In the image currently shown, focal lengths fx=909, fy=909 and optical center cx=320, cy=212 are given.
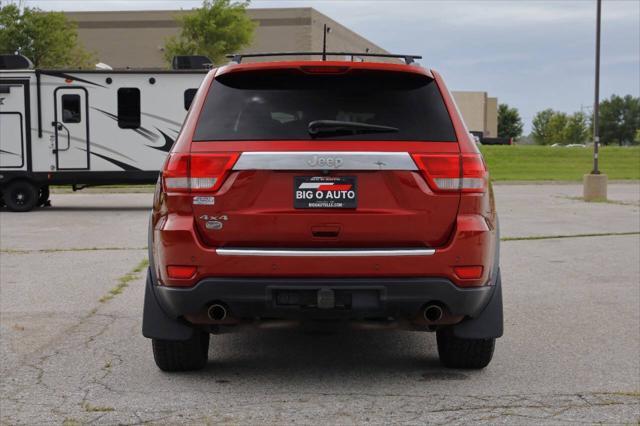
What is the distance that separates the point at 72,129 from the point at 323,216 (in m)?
15.9

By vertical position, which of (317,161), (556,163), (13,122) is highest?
(13,122)

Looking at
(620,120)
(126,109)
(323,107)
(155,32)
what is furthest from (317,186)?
(620,120)

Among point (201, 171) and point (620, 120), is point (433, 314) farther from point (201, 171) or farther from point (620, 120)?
point (620, 120)

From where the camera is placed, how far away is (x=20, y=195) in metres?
19.6

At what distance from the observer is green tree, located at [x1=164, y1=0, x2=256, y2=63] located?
5181 centimetres

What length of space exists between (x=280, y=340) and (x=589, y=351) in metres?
2.11

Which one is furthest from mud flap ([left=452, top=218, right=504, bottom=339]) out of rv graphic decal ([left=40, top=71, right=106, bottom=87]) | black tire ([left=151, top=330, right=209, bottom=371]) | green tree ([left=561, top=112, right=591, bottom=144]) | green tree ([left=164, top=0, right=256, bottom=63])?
green tree ([left=561, top=112, right=591, bottom=144])

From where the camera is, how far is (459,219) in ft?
15.6

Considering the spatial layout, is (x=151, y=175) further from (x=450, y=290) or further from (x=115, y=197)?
(x=450, y=290)

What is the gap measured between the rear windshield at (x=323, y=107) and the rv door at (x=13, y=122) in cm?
1547

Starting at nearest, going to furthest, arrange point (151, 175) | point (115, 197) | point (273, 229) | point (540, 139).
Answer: point (273, 229)
point (151, 175)
point (115, 197)
point (540, 139)

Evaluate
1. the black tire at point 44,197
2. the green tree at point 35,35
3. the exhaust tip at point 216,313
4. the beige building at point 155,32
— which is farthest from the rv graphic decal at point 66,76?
the beige building at point 155,32

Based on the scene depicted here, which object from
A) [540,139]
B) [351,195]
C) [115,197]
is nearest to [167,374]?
[351,195]

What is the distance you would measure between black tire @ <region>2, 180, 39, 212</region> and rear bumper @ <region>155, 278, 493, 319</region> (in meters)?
15.7
